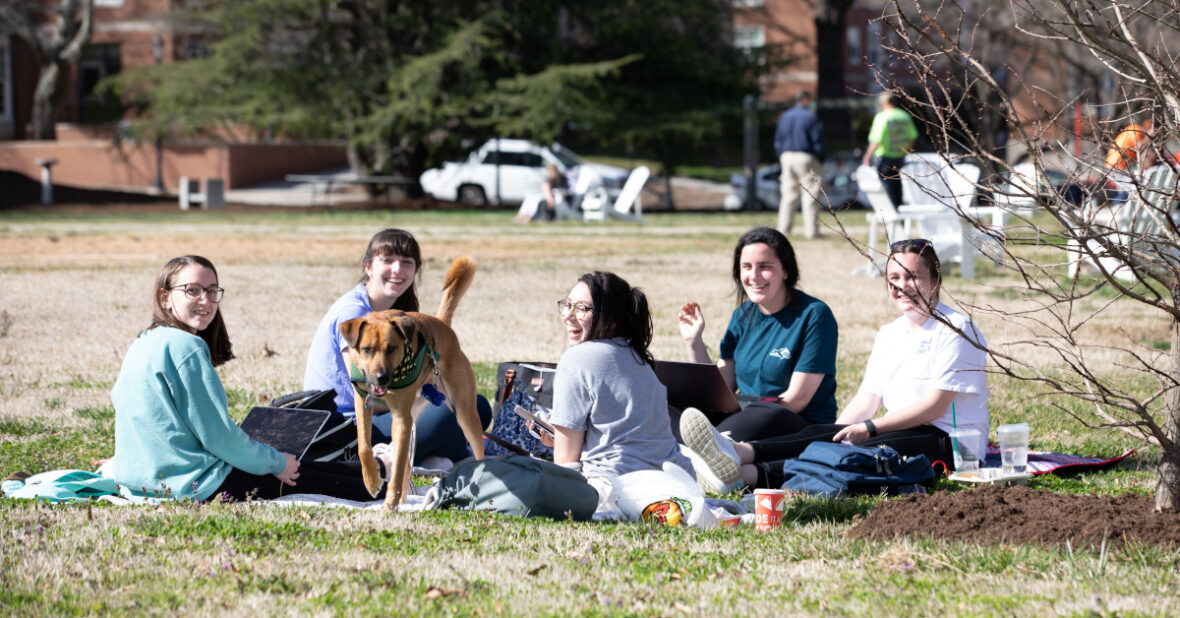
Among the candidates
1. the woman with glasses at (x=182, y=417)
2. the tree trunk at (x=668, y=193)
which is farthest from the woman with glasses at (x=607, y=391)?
the tree trunk at (x=668, y=193)

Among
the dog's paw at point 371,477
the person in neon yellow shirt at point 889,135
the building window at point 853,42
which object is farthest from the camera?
the building window at point 853,42

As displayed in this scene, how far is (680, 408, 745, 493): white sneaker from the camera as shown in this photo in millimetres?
4988

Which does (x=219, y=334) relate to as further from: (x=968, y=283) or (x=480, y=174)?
(x=480, y=174)

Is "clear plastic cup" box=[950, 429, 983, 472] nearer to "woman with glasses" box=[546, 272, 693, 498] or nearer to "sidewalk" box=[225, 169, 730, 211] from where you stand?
"woman with glasses" box=[546, 272, 693, 498]

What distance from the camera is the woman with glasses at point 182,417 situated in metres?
4.52

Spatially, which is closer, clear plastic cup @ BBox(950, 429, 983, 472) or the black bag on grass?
clear plastic cup @ BBox(950, 429, 983, 472)

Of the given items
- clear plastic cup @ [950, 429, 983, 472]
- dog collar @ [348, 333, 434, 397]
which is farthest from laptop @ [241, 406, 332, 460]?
clear plastic cup @ [950, 429, 983, 472]

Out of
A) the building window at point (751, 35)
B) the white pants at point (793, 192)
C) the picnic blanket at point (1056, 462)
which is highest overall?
the building window at point (751, 35)

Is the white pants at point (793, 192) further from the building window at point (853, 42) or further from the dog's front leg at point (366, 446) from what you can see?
the building window at point (853, 42)

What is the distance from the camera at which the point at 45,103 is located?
3766 centimetres

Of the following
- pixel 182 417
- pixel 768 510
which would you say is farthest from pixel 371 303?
pixel 768 510

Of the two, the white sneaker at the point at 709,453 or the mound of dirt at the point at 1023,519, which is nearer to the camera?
the mound of dirt at the point at 1023,519

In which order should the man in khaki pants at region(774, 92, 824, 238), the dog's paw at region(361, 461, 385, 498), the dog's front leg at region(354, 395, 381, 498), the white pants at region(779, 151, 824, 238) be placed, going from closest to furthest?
the dog's front leg at region(354, 395, 381, 498) < the dog's paw at region(361, 461, 385, 498) < the white pants at region(779, 151, 824, 238) < the man in khaki pants at region(774, 92, 824, 238)

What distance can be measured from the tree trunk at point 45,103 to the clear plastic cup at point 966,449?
1402 inches
